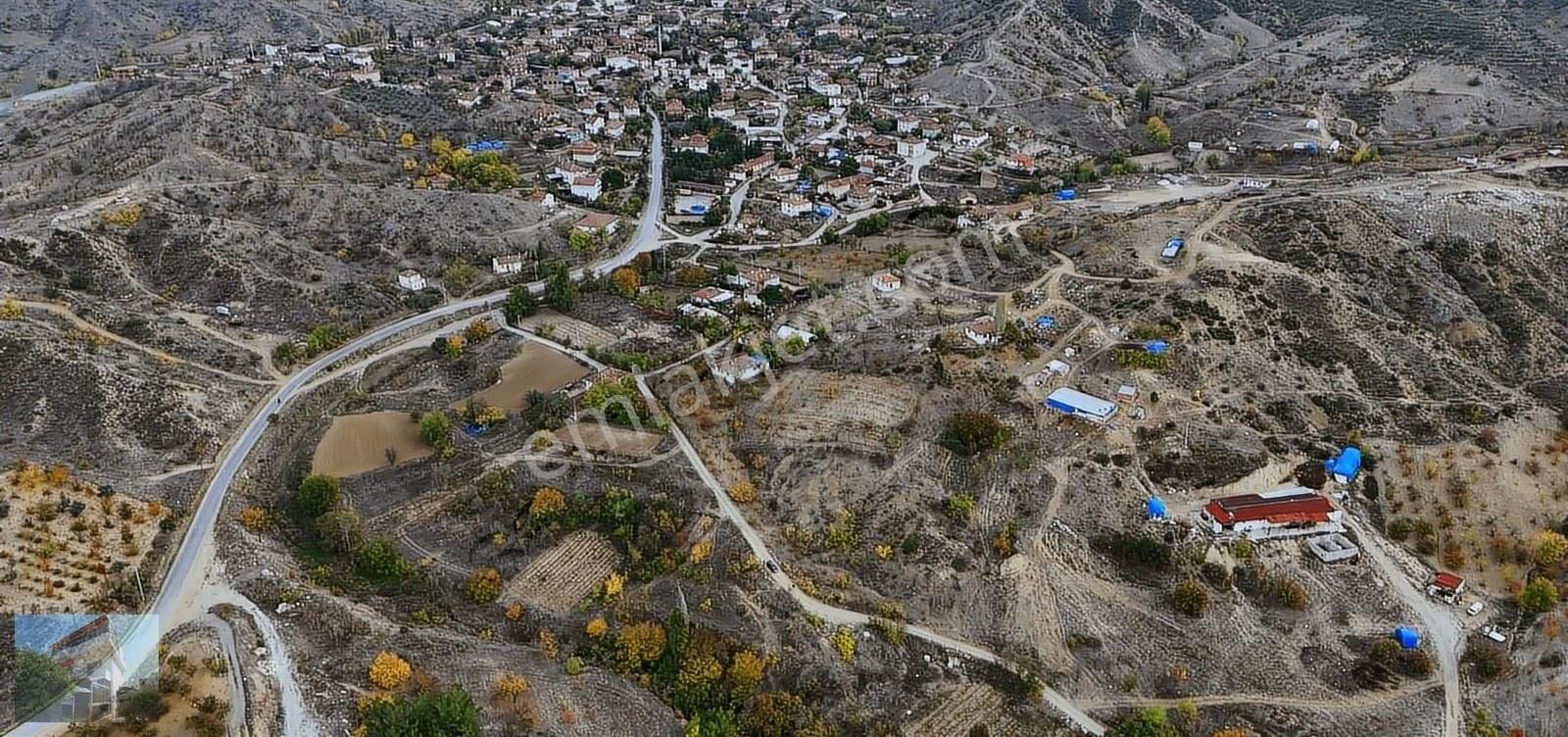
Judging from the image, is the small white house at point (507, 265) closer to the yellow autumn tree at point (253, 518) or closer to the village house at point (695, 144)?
the yellow autumn tree at point (253, 518)

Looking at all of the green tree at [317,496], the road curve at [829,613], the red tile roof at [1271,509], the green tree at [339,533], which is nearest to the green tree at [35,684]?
the green tree at [339,533]

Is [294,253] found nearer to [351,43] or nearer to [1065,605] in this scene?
[1065,605]

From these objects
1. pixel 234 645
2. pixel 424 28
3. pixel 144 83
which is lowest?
pixel 424 28

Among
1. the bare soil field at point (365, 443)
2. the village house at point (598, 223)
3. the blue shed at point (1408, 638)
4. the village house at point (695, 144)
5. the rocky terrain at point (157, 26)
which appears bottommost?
the rocky terrain at point (157, 26)

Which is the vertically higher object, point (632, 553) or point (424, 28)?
point (632, 553)

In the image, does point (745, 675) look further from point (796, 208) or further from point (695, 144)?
point (695, 144)

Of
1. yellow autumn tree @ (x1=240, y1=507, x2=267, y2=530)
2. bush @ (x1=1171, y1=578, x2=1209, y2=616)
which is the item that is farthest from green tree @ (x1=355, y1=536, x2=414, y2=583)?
bush @ (x1=1171, y1=578, x2=1209, y2=616)

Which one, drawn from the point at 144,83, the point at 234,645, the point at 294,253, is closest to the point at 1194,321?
the point at 234,645
